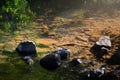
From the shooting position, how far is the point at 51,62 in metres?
6.21

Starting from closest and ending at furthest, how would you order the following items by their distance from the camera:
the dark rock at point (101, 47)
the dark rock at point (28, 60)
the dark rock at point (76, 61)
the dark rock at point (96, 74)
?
the dark rock at point (96, 74)
the dark rock at point (28, 60)
the dark rock at point (76, 61)
the dark rock at point (101, 47)

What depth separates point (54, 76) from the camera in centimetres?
592

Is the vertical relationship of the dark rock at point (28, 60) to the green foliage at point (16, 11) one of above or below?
below

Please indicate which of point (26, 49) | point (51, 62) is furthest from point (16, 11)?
point (51, 62)

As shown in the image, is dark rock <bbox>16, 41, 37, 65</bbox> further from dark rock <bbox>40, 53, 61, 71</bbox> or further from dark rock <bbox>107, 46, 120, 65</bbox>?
dark rock <bbox>107, 46, 120, 65</bbox>

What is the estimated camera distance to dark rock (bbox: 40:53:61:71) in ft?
20.4

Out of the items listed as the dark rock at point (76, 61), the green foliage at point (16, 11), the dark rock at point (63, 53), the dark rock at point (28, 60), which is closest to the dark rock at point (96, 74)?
the dark rock at point (76, 61)

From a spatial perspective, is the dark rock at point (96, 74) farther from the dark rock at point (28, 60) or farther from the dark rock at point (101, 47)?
the dark rock at point (28, 60)

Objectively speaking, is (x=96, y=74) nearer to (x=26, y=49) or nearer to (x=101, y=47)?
(x=101, y=47)

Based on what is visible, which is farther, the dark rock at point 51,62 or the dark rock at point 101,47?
the dark rock at point 101,47

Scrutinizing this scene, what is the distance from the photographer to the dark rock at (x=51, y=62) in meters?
6.22

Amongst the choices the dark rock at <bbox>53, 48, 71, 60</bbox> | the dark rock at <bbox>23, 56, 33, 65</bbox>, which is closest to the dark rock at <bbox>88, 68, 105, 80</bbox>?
the dark rock at <bbox>53, 48, 71, 60</bbox>

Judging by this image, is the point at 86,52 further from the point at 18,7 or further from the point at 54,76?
the point at 18,7

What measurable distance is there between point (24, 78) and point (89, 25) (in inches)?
143
